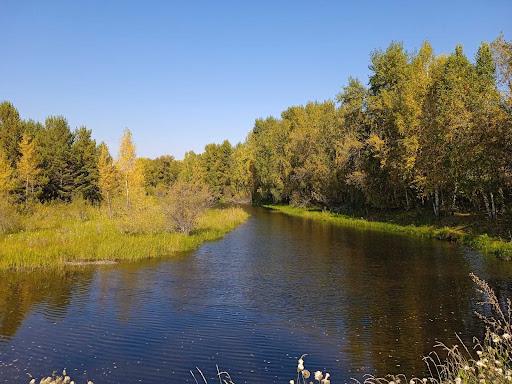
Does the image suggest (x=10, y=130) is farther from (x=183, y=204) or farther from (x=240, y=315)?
(x=240, y=315)

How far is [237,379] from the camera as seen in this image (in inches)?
500

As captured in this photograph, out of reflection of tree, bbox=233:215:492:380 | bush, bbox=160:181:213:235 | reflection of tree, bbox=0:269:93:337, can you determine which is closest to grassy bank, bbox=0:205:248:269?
bush, bbox=160:181:213:235

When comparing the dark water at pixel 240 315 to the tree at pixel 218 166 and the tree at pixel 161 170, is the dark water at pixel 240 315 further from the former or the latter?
the tree at pixel 161 170

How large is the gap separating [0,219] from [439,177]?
39.1 meters

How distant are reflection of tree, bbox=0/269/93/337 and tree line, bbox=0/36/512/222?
15.5 metres

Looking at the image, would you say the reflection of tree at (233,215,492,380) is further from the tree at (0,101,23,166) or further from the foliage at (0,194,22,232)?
the tree at (0,101,23,166)

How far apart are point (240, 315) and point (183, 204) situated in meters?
21.3

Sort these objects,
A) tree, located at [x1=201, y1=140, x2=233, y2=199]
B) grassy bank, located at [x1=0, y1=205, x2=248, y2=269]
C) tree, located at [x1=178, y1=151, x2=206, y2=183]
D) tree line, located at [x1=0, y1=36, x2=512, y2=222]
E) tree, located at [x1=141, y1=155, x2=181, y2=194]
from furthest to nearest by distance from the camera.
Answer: tree, located at [x1=141, y1=155, x2=181, y2=194], tree, located at [x1=201, y1=140, x2=233, y2=199], tree, located at [x1=178, y1=151, x2=206, y2=183], tree line, located at [x1=0, y1=36, x2=512, y2=222], grassy bank, located at [x1=0, y1=205, x2=248, y2=269]

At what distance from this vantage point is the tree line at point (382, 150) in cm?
3572

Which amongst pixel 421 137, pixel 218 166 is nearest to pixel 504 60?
pixel 421 137

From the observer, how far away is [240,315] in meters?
19.0

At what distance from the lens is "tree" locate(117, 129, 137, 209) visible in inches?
2002

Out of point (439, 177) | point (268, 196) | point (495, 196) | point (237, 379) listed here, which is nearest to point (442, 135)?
point (439, 177)

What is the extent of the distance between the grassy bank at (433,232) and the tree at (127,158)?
87.4ft
